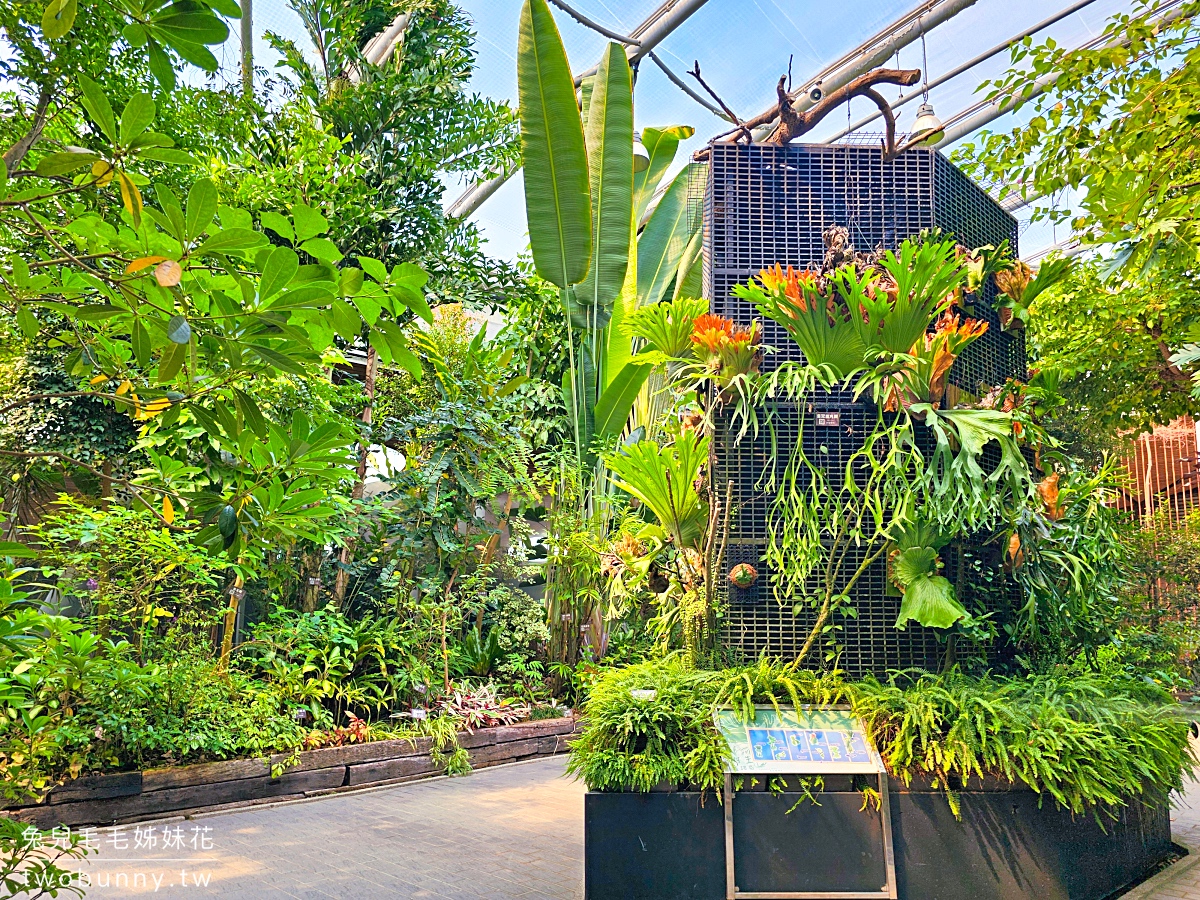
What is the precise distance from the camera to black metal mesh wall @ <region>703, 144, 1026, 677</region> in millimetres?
4598

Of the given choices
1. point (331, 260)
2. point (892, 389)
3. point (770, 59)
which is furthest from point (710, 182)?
point (770, 59)

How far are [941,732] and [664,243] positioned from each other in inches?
264

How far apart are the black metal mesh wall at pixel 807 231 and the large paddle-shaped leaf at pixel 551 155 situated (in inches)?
113

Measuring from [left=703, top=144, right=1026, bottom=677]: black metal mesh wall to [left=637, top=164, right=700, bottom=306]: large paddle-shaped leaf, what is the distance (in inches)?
160

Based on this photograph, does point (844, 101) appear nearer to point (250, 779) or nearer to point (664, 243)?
point (664, 243)

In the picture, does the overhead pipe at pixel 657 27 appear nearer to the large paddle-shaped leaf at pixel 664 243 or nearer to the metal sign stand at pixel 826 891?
the large paddle-shaped leaf at pixel 664 243

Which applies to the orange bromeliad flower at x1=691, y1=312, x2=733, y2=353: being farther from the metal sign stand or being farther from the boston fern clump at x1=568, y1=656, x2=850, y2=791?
the metal sign stand

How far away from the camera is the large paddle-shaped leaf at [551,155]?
24.0ft

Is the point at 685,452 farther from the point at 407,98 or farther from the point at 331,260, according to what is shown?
the point at 407,98

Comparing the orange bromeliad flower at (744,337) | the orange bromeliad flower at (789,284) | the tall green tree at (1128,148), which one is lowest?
the orange bromeliad flower at (744,337)

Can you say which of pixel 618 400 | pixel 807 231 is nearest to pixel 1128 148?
pixel 807 231

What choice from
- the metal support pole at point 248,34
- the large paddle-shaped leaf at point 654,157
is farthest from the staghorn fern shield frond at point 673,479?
the metal support pole at point 248,34

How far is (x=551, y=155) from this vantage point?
24.8ft

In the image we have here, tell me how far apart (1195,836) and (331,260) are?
5.86 metres
